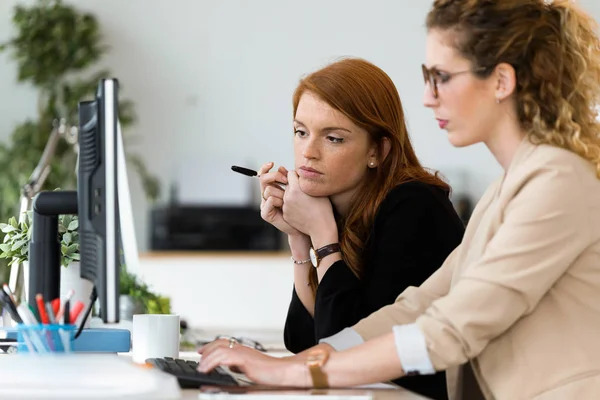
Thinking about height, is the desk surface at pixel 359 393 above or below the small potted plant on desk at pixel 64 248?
below

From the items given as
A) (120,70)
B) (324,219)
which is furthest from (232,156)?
(324,219)

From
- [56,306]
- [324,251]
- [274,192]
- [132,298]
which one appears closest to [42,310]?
[56,306]

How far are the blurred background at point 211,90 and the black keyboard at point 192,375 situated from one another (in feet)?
15.1

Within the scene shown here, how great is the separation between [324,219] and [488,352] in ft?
2.11

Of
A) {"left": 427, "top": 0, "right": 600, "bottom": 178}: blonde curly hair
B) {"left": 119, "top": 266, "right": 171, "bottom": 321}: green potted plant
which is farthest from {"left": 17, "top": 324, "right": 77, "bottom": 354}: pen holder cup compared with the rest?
{"left": 119, "top": 266, "right": 171, "bottom": 321}: green potted plant

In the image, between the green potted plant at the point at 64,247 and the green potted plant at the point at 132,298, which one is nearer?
the green potted plant at the point at 64,247

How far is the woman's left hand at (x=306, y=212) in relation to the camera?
206 centimetres

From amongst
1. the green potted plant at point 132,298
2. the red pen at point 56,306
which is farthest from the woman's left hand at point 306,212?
the green potted plant at point 132,298

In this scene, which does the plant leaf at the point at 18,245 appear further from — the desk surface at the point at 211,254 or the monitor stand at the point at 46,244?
the desk surface at the point at 211,254

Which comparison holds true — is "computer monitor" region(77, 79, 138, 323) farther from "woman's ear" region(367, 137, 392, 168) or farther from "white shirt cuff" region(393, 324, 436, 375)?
"woman's ear" region(367, 137, 392, 168)

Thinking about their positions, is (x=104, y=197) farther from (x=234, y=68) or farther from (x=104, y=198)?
(x=234, y=68)

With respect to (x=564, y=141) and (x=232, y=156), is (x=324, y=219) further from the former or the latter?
(x=232, y=156)

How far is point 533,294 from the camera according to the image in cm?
142

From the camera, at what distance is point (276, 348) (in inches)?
106
